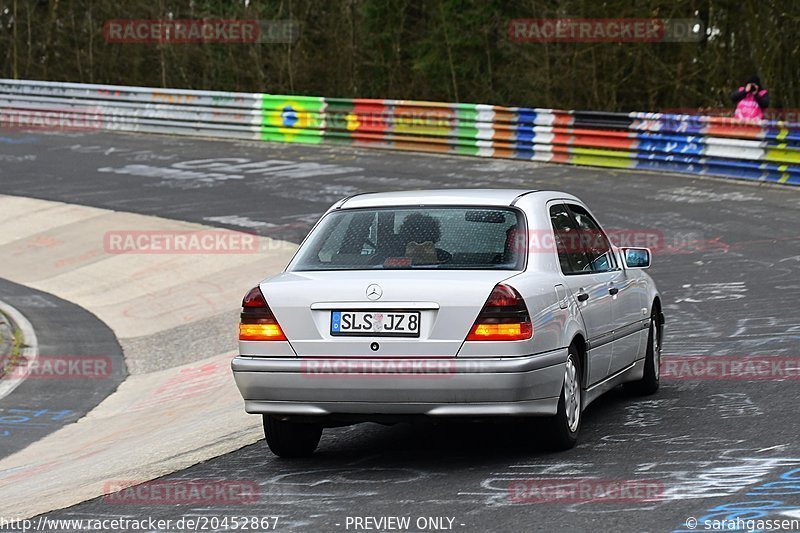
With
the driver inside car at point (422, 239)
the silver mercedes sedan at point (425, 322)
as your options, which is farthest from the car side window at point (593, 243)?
the driver inside car at point (422, 239)

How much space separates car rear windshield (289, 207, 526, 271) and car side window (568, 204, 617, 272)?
0.91m

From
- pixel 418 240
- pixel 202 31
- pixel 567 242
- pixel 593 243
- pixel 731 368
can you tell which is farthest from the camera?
pixel 202 31

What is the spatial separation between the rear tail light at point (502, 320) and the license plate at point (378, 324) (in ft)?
1.04

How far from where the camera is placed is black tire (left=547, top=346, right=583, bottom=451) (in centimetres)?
716

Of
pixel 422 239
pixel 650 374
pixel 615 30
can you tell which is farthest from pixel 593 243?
pixel 615 30

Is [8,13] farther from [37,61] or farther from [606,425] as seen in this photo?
[606,425]

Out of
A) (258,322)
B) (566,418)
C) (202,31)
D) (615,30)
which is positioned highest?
(202,31)

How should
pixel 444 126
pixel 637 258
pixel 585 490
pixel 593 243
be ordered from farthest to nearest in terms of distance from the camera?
pixel 444 126 < pixel 637 258 < pixel 593 243 < pixel 585 490

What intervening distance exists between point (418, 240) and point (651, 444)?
177cm

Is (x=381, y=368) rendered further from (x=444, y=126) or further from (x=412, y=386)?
(x=444, y=126)

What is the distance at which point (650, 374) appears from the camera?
30.3 ft

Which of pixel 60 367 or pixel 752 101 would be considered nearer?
pixel 60 367

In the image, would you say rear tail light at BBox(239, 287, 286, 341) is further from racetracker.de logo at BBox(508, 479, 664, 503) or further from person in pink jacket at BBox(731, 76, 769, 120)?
person in pink jacket at BBox(731, 76, 769, 120)

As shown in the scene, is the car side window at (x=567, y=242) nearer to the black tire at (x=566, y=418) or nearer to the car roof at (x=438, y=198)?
the car roof at (x=438, y=198)
